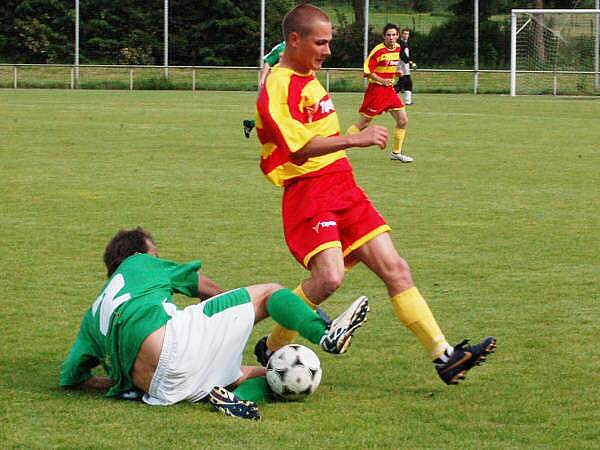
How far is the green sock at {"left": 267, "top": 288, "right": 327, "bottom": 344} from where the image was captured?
17.9 feet

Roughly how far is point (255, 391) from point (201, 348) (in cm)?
37

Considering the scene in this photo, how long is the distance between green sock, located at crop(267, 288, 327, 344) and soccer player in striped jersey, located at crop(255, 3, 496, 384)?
14.4 inches

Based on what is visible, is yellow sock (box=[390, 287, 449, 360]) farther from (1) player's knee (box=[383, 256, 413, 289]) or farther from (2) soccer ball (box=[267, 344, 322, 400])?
(2) soccer ball (box=[267, 344, 322, 400])

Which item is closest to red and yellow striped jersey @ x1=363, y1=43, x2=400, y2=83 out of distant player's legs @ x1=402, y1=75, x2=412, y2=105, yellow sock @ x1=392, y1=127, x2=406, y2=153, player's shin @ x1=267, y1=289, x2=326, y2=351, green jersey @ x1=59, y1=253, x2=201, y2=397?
yellow sock @ x1=392, y1=127, x2=406, y2=153

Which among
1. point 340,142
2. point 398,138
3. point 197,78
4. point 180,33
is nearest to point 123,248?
point 340,142

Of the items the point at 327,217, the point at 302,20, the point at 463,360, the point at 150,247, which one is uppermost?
the point at 302,20

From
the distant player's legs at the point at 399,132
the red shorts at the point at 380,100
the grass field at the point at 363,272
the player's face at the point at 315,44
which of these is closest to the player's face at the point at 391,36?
the red shorts at the point at 380,100

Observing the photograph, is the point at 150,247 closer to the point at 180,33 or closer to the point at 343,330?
the point at 343,330

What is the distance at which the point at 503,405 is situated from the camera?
551 cm

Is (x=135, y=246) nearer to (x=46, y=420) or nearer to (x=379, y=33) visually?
(x=46, y=420)

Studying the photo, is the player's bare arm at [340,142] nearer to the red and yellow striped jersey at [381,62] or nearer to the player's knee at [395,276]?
the player's knee at [395,276]

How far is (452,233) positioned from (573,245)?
115cm

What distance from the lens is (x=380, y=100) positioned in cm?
1777

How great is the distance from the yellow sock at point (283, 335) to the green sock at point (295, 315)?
389 millimetres
